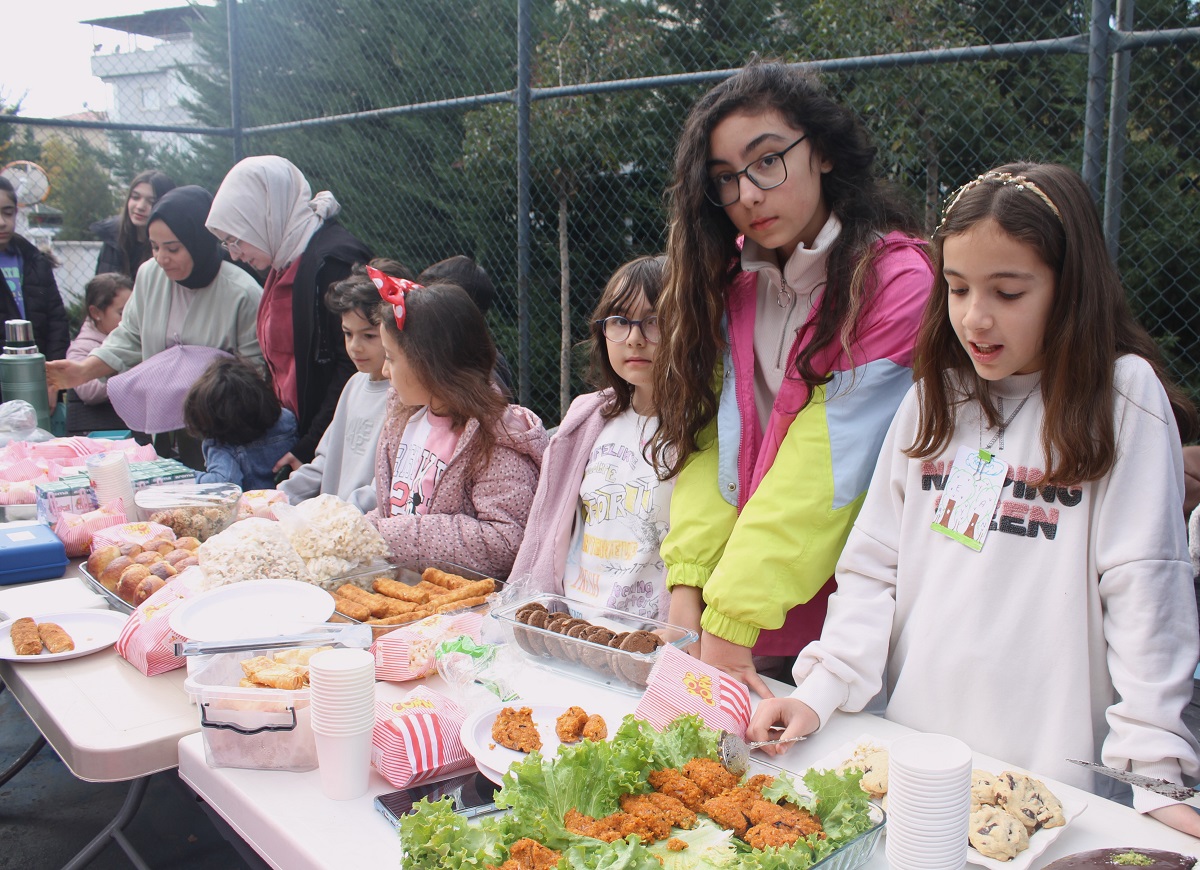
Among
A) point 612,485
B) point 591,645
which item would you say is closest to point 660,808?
point 591,645

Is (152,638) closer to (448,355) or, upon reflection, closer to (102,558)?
(102,558)

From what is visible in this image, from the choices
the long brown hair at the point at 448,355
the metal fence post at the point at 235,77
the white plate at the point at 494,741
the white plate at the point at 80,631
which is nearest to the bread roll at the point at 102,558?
the white plate at the point at 80,631

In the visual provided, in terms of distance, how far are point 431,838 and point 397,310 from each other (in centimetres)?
193

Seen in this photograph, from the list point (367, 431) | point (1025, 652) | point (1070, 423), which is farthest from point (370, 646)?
point (367, 431)

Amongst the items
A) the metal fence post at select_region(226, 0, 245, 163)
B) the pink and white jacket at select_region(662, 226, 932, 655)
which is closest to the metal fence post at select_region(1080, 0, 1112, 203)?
the pink and white jacket at select_region(662, 226, 932, 655)

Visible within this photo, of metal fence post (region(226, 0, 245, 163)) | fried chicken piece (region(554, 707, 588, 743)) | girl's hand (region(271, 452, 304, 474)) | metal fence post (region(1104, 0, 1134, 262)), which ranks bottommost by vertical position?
girl's hand (region(271, 452, 304, 474))

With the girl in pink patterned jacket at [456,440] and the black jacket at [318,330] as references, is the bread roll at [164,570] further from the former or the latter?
the black jacket at [318,330]

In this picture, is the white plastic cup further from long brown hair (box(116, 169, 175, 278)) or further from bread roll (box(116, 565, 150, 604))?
long brown hair (box(116, 169, 175, 278))

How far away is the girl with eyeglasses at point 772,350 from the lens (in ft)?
6.17

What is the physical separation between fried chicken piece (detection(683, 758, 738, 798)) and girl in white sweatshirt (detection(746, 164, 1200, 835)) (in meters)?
0.22

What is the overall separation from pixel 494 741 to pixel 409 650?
418mm

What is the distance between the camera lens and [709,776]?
4.47 ft

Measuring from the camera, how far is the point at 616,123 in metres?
5.88

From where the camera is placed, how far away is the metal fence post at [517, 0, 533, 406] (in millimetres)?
4961
